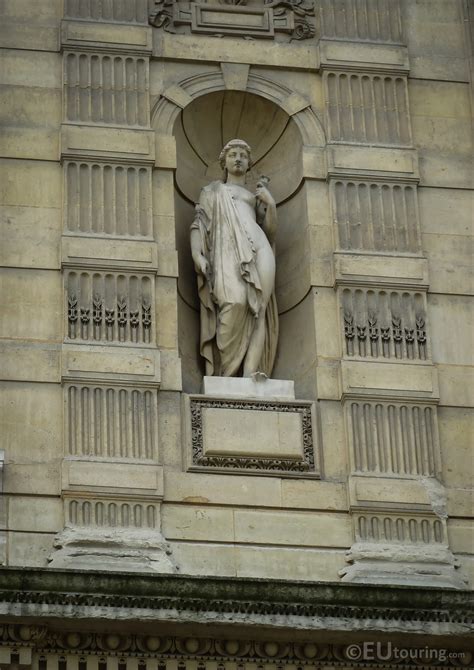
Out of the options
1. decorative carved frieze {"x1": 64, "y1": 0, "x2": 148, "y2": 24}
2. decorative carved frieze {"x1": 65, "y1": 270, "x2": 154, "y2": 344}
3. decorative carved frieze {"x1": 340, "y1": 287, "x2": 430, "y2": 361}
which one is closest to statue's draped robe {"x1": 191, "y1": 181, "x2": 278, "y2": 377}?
decorative carved frieze {"x1": 65, "y1": 270, "x2": 154, "y2": 344}

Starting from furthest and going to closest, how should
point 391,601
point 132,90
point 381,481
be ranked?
1. point 132,90
2. point 381,481
3. point 391,601

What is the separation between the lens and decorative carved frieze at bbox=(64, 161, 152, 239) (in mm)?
22266

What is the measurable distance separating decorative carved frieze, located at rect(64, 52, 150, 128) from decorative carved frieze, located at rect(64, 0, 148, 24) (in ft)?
1.52

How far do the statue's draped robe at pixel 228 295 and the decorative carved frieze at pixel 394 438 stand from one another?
1254 millimetres

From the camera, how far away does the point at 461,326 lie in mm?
22484

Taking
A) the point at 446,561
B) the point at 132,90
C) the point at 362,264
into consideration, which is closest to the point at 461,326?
the point at 362,264

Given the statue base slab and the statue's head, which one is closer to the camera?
the statue base slab

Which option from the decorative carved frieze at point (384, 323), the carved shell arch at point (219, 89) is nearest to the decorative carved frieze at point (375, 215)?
the decorative carved frieze at point (384, 323)

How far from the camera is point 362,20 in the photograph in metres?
24.0

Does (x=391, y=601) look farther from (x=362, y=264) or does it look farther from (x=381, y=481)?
(x=362, y=264)

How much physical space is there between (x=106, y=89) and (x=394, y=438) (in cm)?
452

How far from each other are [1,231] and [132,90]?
2.07 meters

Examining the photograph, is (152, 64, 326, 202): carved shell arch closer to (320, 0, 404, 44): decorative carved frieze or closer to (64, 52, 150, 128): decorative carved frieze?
(64, 52, 150, 128): decorative carved frieze

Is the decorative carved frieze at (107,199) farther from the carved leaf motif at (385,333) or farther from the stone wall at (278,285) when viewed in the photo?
the carved leaf motif at (385,333)
